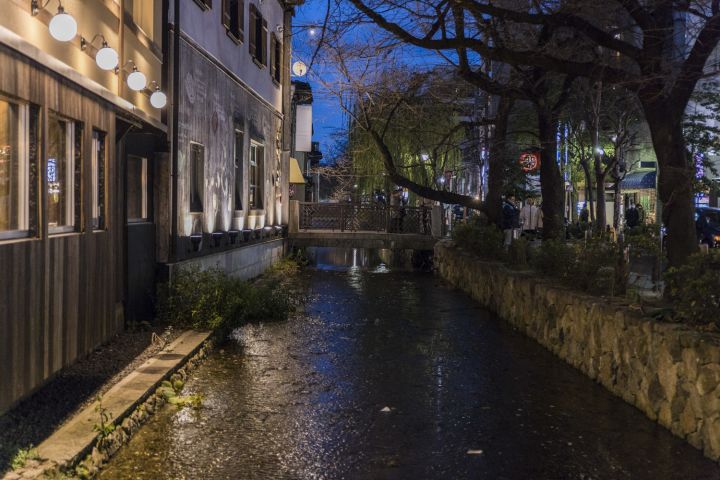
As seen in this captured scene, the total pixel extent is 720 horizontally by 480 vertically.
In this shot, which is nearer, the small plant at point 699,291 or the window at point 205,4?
the small plant at point 699,291

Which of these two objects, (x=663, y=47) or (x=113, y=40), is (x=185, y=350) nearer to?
(x=113, y=40)

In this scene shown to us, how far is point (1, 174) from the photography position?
5758 mm

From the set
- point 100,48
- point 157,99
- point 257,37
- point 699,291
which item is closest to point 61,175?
point 100,48

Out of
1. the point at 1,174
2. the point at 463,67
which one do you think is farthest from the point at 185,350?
the point at 463,67

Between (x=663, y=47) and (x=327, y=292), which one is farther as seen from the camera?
(x=327, y=292)

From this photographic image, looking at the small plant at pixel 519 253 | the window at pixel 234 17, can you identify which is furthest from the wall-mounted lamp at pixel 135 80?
the small plant at pixel 519 253

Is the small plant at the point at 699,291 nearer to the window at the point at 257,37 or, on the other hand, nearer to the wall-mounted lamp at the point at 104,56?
the wall-mounted lamp at the point at 104,56

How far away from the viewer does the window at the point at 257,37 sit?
18.9 m

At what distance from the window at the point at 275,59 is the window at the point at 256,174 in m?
2.92

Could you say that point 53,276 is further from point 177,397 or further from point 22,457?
point 22,457

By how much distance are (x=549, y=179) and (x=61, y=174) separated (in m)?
11.9

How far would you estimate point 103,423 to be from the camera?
215 inches

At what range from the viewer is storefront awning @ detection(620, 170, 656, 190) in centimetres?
3456

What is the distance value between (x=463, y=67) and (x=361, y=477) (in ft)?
31.3
